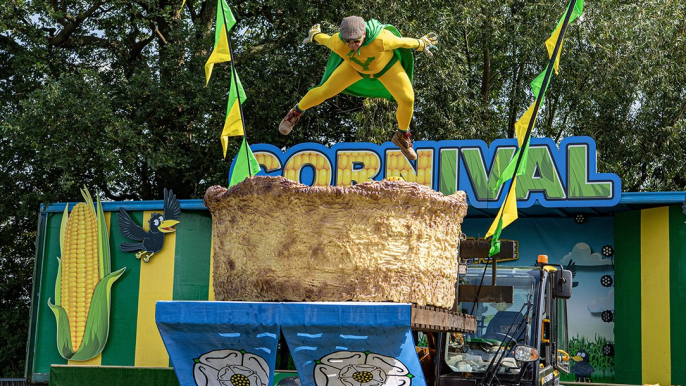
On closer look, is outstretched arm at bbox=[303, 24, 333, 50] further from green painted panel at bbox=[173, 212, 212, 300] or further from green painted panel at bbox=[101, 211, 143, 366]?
green painted panel at bbox=[101, 211, 143, 366]

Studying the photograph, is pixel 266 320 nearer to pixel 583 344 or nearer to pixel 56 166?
pixel 583 344

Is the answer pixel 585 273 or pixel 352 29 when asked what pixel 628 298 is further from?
pixel 352 29

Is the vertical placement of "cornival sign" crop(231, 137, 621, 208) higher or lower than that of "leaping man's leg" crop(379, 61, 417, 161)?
higher

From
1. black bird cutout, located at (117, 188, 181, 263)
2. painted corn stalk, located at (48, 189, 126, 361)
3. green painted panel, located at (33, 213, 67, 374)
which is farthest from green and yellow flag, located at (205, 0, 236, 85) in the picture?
green painted panel, located at (33, 213, 67, 374)

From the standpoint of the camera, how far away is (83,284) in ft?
46.1

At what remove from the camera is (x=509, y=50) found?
62.0 ft

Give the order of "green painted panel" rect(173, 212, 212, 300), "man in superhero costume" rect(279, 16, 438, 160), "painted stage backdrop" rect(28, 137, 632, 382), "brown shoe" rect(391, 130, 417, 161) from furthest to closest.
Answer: "green painted panel" rect(173, 212, 212, 300)
"painted stage backdrop" rect(28, 137, 632, 382)
"brown shoe" rect(391, 130, 417, 161)
"man in superhero costume" rect(279, 16, 438, 160)

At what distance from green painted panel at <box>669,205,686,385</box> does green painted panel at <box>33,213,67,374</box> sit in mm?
9639

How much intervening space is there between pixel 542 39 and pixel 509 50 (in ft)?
4.71

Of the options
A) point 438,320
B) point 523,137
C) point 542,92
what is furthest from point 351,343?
point 542,92

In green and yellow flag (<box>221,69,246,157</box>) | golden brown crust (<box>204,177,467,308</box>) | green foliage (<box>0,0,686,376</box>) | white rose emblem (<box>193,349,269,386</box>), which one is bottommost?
white rose emblem (<box>193,349,269,386</box>)

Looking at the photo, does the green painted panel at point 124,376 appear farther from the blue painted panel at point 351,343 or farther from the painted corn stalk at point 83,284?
the blue painted panel at point 351,343

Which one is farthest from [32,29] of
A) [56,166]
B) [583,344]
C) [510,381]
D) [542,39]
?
[510,381]

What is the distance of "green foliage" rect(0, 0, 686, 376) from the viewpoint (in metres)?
16.3
